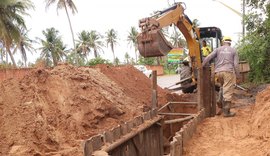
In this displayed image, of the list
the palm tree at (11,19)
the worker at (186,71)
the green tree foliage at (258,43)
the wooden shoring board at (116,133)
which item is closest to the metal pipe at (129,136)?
the wooden shoring board at (116,133)

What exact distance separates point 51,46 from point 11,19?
21.3 m

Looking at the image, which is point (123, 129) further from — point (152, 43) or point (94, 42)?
point (94, 42)

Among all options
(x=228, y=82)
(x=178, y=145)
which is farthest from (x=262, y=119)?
(x=228, y=82)

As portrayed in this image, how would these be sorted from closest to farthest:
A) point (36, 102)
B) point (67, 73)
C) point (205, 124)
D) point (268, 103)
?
1. point (268, 103)
2. point (205, 124)
3. point (36, 102)
4. point (67, 73)

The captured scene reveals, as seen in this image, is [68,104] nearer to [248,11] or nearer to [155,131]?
[155,131]

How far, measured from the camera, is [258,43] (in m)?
14.7

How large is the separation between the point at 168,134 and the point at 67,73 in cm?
369

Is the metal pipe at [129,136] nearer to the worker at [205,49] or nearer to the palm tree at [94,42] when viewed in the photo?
the worker at [205,49]

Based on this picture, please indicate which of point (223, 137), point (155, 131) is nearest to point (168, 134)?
point (155, 131)

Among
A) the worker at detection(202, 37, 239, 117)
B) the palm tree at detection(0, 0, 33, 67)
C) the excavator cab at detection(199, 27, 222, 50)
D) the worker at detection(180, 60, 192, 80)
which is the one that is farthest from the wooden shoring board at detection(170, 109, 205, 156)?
the palm tree at detection(0, 0, 33, 67)

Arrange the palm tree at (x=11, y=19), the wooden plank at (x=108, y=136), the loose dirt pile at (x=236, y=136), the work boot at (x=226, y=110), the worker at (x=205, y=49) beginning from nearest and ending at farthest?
the loose dirt pile at (x=236, y=136) < the wooden plank at (x=108, y=136) < the work boot at (x=226, y=110) < the worker at (x=205, y=49) < the palm tree at (x=11, y=19)

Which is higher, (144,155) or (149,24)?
(149,24)

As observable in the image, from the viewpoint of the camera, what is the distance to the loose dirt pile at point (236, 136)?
489cm

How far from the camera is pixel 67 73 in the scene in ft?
32.5
